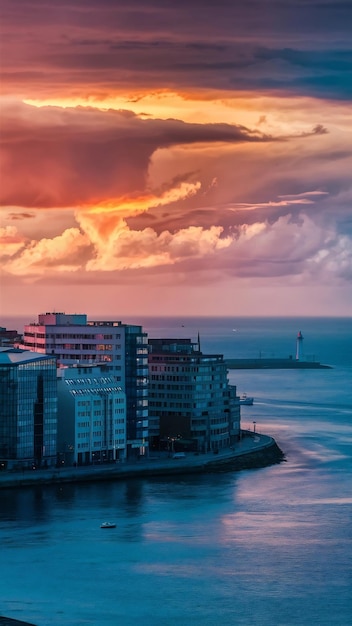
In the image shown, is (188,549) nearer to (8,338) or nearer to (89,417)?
(89,417)

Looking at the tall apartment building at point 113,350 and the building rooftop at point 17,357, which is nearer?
the building rooftop at point 17,357

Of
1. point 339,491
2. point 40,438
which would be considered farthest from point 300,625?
point 40,438

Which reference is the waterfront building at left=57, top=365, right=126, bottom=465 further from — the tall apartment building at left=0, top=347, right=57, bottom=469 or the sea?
the sea

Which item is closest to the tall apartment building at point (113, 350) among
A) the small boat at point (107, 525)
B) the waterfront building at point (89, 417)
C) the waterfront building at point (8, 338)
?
the waterfront building at point (89, 417)

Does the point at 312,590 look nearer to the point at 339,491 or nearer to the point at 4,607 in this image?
the point at 4,607

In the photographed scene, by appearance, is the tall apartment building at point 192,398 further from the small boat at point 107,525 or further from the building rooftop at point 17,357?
the small boat at point 107,525

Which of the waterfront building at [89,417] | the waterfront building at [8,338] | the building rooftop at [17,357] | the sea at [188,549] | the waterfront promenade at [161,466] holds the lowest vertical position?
the sea at [188,549]
